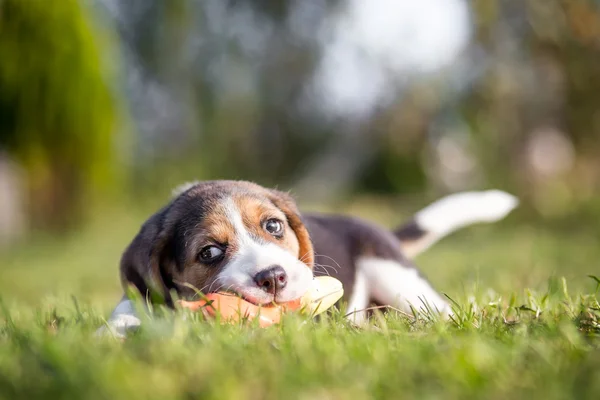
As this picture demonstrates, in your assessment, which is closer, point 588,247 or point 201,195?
point 201,195

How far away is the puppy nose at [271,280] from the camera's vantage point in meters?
3.05

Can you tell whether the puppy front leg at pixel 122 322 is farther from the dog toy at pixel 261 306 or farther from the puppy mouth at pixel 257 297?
the puppy mouth at pixel 257 297

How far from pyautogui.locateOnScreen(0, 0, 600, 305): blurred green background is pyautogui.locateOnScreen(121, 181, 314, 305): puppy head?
3.99 feet

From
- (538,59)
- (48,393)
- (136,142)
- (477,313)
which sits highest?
(538,59)

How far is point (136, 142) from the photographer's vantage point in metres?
20.0

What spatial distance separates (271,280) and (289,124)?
22.6 meters

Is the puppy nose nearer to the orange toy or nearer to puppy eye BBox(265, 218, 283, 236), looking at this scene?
the orange toy

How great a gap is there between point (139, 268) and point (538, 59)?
39.7ft

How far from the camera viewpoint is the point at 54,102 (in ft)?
43.6

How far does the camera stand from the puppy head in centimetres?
321

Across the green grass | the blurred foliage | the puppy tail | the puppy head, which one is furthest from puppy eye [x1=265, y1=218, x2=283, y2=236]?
the blurred foliage

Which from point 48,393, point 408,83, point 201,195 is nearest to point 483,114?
point 408,83

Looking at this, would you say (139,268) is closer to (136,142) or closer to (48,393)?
(48,393)

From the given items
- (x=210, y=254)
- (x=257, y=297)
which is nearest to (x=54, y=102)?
(x=210, y=254)
